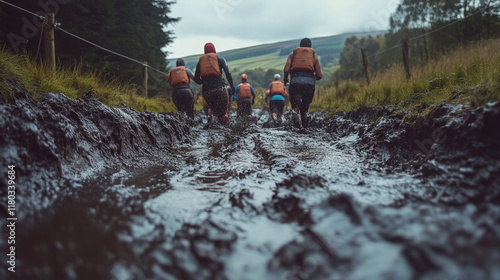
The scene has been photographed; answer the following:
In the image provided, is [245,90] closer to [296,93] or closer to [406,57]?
[296,93]

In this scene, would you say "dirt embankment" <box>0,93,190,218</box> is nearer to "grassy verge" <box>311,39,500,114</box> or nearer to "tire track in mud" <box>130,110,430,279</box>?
"tire track in mud" <box>130,110,430,279</box>

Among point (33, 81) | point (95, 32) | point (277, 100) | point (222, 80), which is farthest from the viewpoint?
point (95, 32)

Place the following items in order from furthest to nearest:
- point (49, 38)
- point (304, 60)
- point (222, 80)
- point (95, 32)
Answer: point (95, 32) < point (222, 80) < point (304, 60) < point (49, 38)

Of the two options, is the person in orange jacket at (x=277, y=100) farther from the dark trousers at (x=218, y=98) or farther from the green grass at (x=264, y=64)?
the green grass at (x=264, y=64)

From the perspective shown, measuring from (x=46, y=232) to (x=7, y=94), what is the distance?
1.63 meters

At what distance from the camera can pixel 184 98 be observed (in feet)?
22.4

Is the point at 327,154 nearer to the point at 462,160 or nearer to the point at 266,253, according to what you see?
the point at 462,160

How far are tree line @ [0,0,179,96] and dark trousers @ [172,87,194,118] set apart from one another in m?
1.64

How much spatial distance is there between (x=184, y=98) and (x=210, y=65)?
1172 mm

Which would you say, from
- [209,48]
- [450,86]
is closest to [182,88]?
[209,48]

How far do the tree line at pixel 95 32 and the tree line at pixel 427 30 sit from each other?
14.4 meters

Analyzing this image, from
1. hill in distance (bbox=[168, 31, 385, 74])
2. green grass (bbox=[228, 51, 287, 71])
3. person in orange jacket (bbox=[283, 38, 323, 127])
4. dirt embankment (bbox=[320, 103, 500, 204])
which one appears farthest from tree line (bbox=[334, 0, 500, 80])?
hill in distance (bbox=[168, 31, 385, 74])

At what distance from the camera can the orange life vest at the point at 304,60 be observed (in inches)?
227

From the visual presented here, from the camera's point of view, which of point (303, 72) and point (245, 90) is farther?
point (245, 90)
